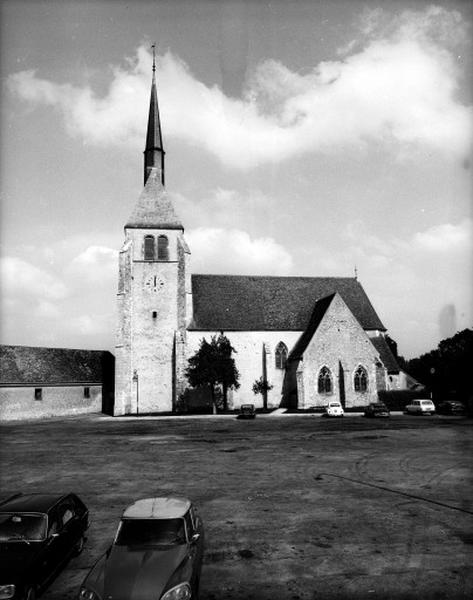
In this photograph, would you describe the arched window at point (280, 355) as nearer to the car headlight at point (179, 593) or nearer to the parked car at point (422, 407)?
the parked car at point (422, 407)

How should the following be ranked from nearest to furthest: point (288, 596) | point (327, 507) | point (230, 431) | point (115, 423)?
point (288, 596) < point (327, 507) < point (230, 431) < point (115, 423)

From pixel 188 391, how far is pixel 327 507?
102ft

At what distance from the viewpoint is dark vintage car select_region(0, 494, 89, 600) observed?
21.9ft

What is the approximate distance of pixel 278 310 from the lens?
153 ft

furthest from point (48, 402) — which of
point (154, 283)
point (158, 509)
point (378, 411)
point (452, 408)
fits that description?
point (158, 509)

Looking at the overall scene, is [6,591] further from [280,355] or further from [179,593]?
[280,355]

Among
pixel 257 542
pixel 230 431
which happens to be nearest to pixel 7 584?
pixel 257 542

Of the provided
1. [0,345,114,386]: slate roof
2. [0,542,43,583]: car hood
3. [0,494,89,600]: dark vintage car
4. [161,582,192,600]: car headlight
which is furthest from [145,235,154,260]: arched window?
[161,582,192,600]: car headlight

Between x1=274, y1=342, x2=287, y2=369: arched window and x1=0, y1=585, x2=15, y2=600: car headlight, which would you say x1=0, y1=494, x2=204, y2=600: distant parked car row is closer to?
x1=0, y1=585, x2=15, y2=600: car headlight

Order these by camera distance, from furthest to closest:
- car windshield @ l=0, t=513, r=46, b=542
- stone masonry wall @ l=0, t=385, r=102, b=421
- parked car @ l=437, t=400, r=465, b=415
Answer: stone masonry wall @ l=0, t=385, r=102, b=421, parked car @ l=437, t=400, r=465, b=415, car windshield @ l=0, t=513, r=46, b=542

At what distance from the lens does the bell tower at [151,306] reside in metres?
41.5

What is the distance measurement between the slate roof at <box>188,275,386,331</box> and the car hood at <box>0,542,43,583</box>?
35913 mm

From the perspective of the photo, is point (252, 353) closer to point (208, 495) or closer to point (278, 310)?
point (278, 310)

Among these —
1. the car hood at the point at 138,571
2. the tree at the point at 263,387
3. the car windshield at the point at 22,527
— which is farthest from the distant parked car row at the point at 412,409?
the car hood at the point at 138,571
